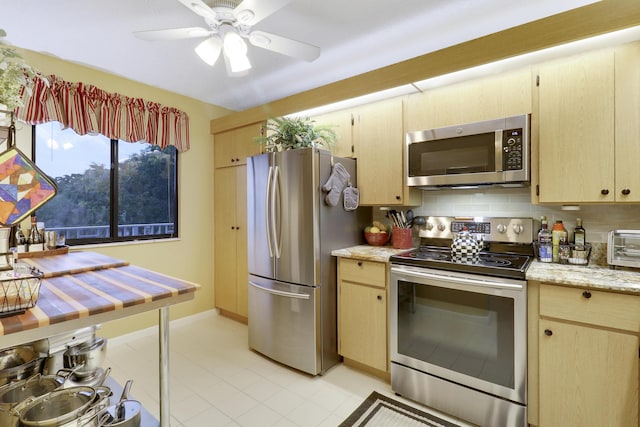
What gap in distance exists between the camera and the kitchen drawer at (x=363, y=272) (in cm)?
231

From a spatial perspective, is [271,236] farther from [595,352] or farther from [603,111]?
[603,111]

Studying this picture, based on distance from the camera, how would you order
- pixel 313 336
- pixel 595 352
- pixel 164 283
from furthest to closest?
pixel 313 336, pixel 595 352, pixel 164 283

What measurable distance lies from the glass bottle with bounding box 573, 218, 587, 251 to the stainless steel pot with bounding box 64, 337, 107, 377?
2.60 m

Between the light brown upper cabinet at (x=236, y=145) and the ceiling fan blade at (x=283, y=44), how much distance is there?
1455 mm

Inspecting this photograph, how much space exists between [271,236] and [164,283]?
133cm

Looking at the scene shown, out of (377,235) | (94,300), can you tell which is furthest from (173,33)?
(377,235)

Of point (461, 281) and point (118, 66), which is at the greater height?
point (118, 66)

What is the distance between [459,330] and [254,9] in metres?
2.13

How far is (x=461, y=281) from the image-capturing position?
6.27 feet

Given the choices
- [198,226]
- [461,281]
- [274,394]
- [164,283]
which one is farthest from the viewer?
[198,226]

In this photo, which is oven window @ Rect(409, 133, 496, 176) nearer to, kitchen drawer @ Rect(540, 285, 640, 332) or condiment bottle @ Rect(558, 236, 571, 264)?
condiment bottle @ Rect(558, 236, 571, 264)

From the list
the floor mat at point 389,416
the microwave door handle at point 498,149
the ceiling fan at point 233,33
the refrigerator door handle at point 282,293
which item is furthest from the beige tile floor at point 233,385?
the ceiling fan at point 233,33

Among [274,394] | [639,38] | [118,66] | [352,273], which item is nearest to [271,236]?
[352,273]

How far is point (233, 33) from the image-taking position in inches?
67.3
